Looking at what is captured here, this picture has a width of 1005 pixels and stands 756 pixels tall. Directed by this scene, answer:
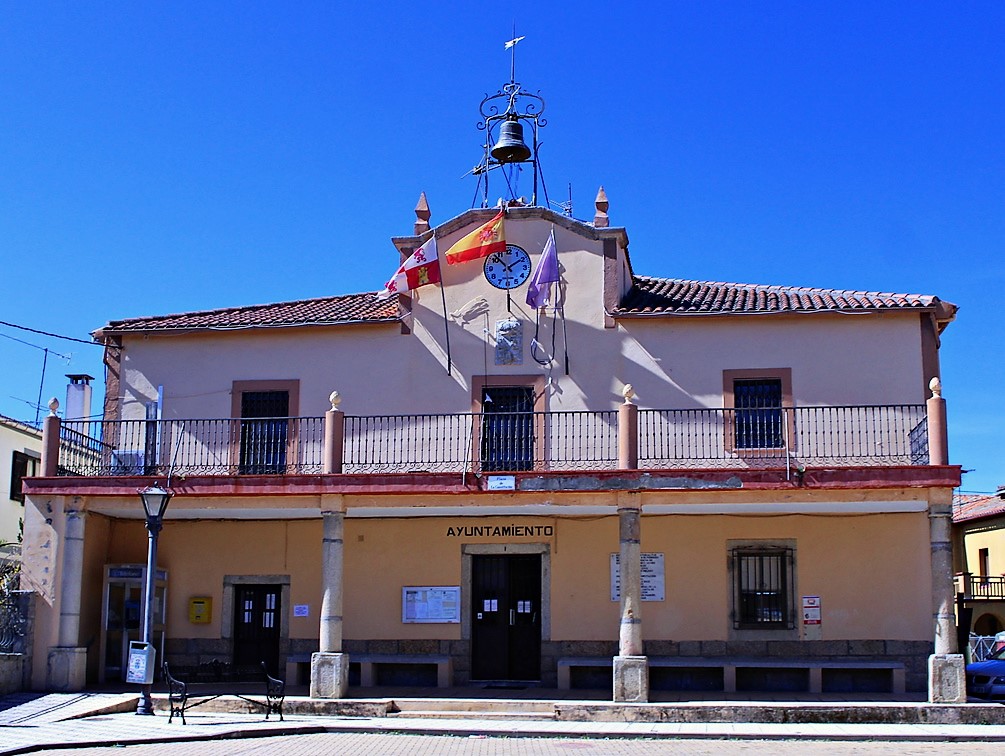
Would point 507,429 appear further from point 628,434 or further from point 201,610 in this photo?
point 201,610

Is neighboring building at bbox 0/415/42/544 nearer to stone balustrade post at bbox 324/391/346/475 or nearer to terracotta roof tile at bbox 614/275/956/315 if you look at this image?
stone balustrade post at bbox 324/391/346/475

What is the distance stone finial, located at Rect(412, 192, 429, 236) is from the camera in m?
20.8

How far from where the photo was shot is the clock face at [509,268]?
20.1 metres

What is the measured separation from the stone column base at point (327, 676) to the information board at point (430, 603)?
263 centimetres

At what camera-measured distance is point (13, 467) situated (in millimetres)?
28297

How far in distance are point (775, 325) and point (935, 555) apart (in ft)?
15.5

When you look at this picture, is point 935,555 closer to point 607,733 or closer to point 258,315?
point 607,733

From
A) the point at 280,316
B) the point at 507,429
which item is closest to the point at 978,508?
the point at 507,429

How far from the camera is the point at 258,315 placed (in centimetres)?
2152

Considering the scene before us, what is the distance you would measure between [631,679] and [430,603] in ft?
14.3

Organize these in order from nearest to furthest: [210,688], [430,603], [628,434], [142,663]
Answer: [142,663]
[628,434]
[210,688]
[430,603]

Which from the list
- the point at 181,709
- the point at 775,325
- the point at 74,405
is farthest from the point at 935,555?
the point at 74,405

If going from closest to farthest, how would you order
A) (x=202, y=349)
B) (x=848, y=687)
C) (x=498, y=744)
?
(x=498, y=744) < (x=848, y=687) < (x=202, y=349)

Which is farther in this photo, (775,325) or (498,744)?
(775,325)
